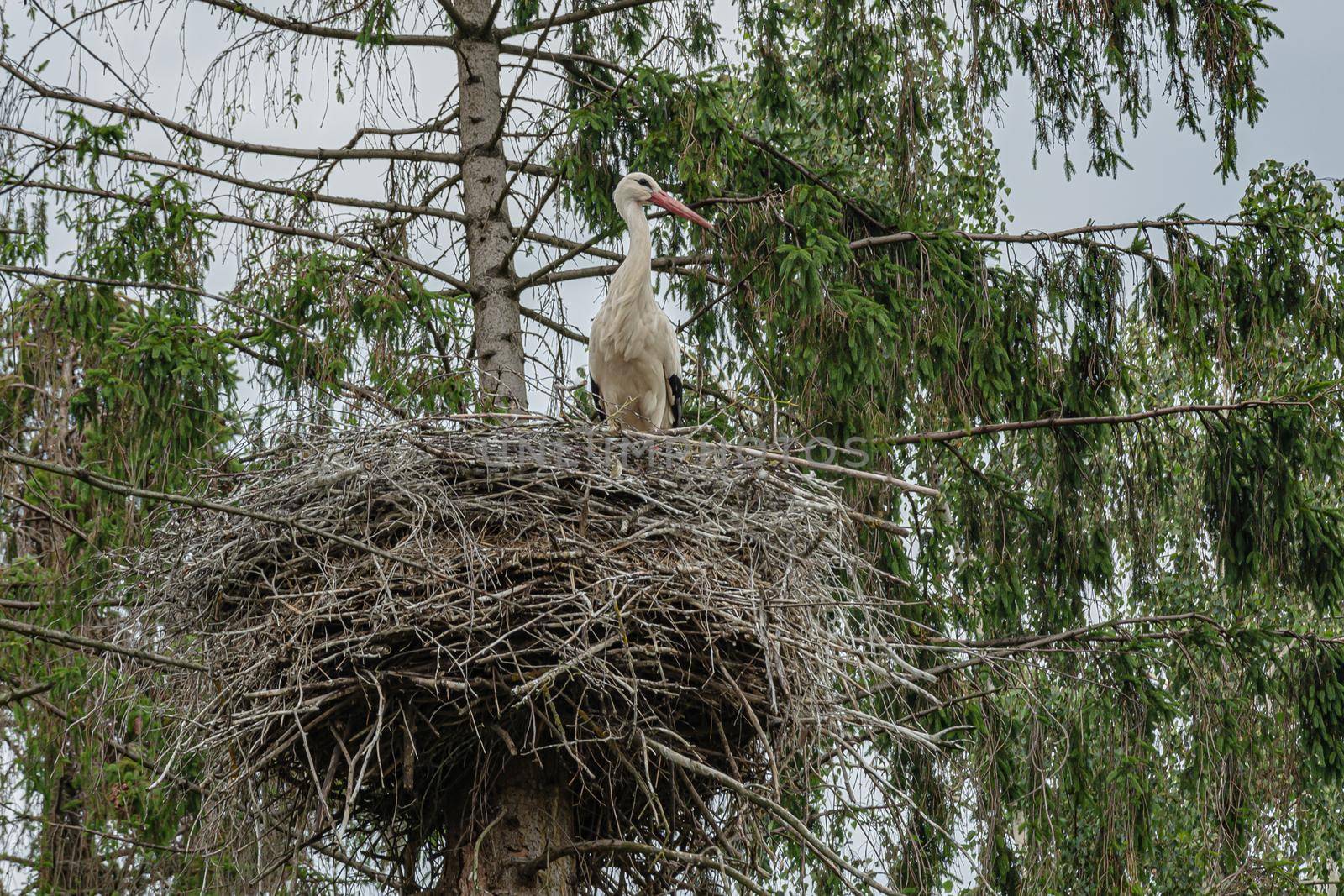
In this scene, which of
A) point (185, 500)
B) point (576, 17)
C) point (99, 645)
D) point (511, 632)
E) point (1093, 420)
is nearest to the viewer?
point (185, 500)

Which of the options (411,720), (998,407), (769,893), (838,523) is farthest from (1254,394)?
(411,720)

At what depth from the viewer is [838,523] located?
593cm

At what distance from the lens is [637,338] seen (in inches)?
304

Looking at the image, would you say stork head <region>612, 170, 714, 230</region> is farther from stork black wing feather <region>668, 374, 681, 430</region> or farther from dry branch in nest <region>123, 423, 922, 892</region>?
dry branch in nest <region>123, 423, 922, 892</region>

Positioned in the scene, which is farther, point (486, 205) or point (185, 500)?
point (486, 205)

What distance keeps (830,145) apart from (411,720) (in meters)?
9.25

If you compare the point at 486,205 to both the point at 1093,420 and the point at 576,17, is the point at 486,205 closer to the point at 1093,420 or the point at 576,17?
the point at 576,17

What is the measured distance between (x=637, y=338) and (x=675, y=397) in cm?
48

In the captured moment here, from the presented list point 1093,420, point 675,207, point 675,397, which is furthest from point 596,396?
point 1093,420

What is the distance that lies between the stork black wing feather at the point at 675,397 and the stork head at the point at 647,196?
31.3 inches

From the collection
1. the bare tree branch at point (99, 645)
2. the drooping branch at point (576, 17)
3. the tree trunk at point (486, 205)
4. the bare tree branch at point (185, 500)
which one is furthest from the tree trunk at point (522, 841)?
the drooping branch at point (576, 17)

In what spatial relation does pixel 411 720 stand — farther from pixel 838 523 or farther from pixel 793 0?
pixel 793 0

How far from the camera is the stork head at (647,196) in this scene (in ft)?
25.8

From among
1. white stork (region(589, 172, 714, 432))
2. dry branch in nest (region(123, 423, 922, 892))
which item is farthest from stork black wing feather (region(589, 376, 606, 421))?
dry branch in nest (region(123, 423, 922, 892))
